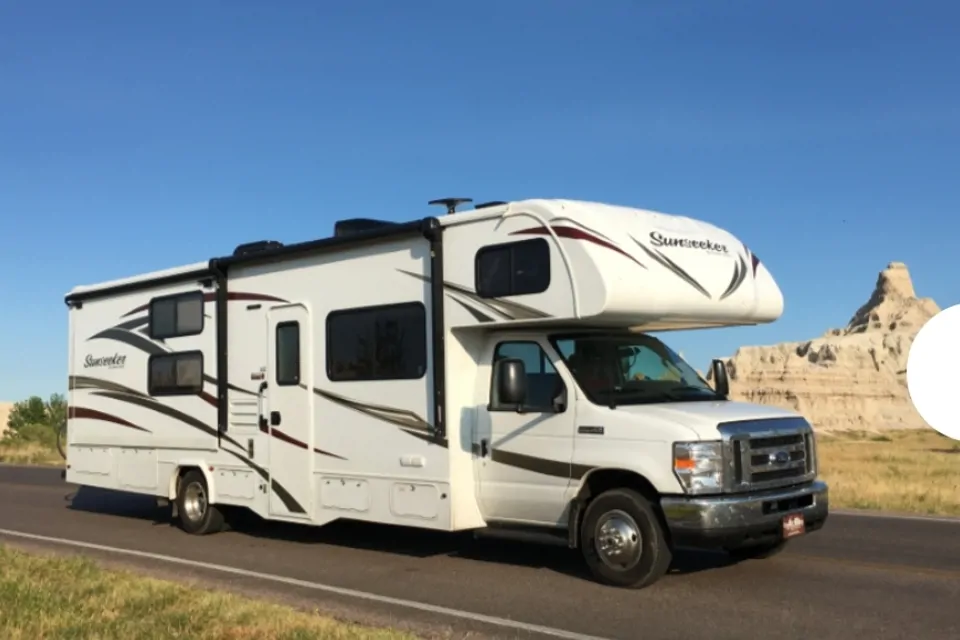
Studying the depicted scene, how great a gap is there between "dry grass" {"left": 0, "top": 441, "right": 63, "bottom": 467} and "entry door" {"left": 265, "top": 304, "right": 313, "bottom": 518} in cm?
1924

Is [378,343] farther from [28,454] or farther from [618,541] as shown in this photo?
[28,454]

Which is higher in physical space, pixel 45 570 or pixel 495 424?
pixel 495 424

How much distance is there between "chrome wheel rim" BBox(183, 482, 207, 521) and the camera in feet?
42.1

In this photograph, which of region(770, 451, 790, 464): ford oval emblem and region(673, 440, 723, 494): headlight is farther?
region(770, 451, 790, 464): ford oval emblem

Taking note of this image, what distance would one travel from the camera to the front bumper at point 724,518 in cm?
830

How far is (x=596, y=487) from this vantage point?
921 centimetres

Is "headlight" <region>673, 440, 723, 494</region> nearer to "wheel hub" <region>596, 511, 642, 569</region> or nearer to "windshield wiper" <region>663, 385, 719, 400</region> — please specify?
"wheel hub" <region>596, 511, 642, 569</region>

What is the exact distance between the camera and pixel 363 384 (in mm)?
10812

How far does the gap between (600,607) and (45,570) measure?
4.83 meters

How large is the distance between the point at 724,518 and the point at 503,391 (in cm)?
210

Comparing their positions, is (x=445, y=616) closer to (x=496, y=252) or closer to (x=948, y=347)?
(x=496, y=252)

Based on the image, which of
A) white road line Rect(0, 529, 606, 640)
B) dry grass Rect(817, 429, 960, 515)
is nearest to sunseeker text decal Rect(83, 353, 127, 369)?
white road line Rect(0, 529, 606, 640)

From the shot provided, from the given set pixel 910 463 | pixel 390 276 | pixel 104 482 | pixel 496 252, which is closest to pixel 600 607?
pixel 496 252

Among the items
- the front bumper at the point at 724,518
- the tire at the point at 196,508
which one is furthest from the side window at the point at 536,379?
the tire at the point at 196,508
